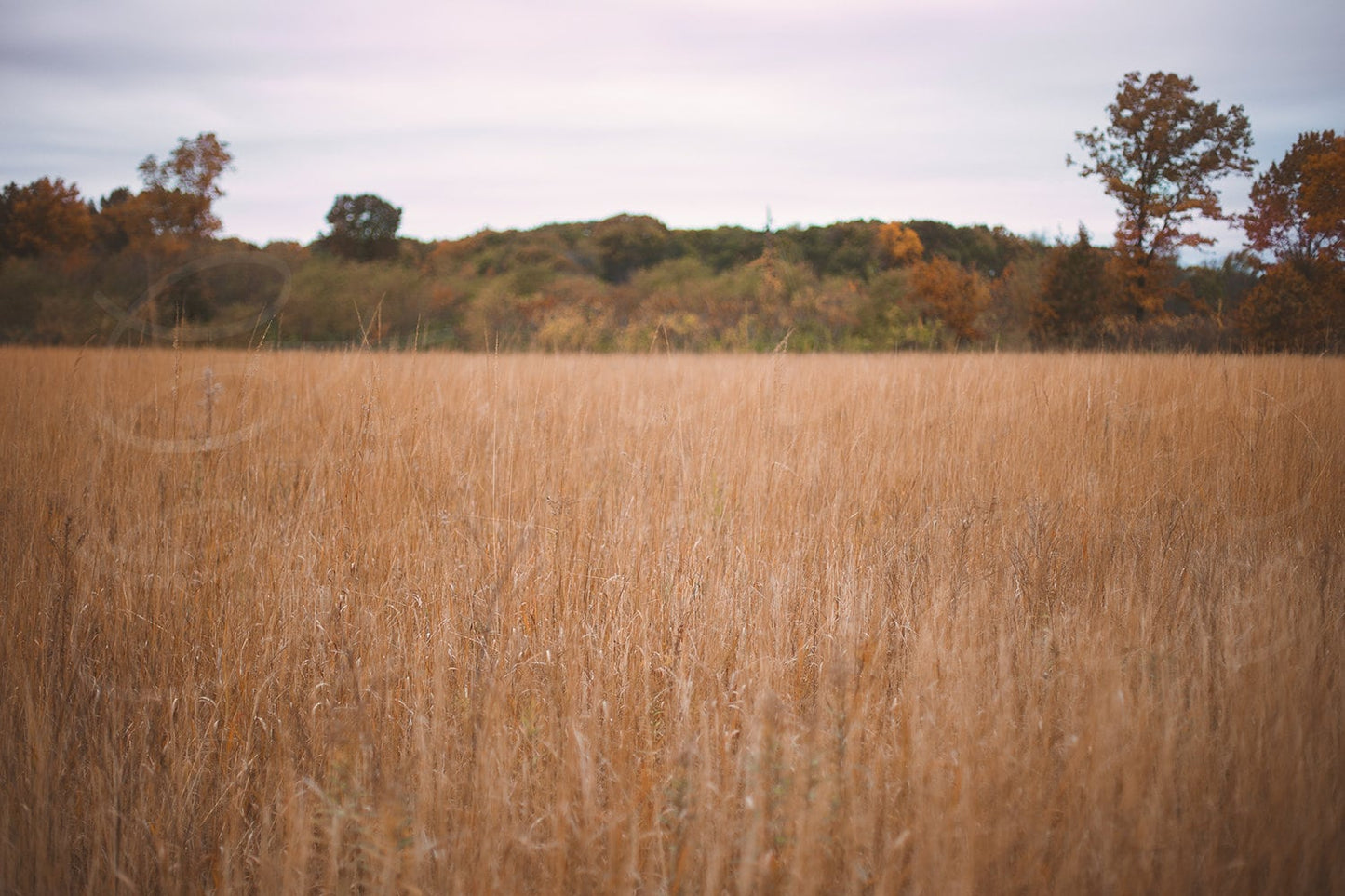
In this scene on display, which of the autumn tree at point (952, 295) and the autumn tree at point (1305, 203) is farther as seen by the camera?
the autumn tree at point (952, 295)

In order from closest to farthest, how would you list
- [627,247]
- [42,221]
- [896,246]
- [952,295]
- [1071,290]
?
[1071,290] < [952,295] < [42,221] < [896,246] < [627,247]

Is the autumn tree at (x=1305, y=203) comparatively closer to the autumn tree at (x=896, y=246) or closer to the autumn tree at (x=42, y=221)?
the autumn tree at (x=896, y=246)

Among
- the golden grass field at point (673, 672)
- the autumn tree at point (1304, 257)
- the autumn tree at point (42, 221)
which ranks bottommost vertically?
the golden grass field at point (673, 672)

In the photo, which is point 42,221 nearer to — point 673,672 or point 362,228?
point 362,228

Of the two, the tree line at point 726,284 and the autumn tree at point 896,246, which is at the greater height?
the autumn tree at point 896,246

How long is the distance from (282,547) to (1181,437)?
468cm

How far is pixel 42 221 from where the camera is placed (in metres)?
24.0

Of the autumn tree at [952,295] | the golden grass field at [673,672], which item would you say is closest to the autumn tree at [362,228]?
the autumn tree at [952,295]

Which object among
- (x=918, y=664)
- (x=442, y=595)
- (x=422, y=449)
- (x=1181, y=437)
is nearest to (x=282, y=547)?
(x=442, y=595)

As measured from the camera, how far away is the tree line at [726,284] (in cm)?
1257

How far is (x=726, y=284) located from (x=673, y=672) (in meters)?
25.6

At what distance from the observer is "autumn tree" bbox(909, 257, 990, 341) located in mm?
20125

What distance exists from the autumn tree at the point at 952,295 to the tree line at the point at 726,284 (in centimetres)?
6

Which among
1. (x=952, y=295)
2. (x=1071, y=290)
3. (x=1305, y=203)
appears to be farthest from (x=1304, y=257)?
(x=952, y=295)
